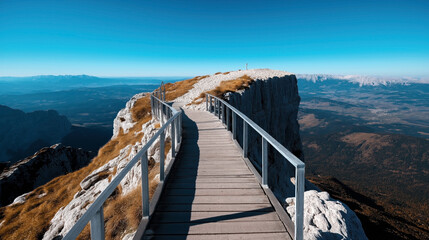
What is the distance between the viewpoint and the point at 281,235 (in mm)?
3963

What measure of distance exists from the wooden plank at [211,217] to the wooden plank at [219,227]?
118mm

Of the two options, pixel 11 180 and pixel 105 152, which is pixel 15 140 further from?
pixel 105 152

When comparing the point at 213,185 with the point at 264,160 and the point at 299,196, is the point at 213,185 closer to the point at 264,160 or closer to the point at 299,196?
the point at 264,160

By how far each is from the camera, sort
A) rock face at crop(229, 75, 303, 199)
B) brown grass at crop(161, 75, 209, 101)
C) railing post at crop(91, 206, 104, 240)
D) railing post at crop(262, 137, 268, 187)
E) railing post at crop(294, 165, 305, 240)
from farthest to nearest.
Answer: brown grass at crop(161, 75, 209, 101), rock face at crop(229, 75, 303, 199), railing post at crop(262, 137, 268, 187), railing post at crop(294, 165, 305, 240), railing post at crop(91, 206, 104, 240)

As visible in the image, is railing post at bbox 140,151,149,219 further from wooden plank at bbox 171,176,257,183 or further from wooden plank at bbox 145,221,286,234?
wooden plank at bbox 171,176,257,183

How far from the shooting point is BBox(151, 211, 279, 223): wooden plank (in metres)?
4.42

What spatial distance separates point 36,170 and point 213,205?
39.1 m

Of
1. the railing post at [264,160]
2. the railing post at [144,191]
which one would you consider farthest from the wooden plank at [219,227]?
the railing post at [264,160]

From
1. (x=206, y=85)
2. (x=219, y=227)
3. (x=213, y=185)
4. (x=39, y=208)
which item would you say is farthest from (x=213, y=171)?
(x=206, y=85)

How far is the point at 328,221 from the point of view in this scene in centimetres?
596

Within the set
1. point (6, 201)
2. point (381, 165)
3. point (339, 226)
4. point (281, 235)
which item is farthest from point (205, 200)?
point (381, 165)

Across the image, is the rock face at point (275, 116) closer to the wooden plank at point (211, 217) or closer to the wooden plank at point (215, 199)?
the wooden plank at point (215, 199)

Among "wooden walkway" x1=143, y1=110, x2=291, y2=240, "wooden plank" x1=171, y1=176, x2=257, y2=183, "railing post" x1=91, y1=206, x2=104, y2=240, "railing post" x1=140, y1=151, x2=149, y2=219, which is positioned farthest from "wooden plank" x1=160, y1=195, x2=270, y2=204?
"railing post" x1=91, y1=206, x2=104, y2=240

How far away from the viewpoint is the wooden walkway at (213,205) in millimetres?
4074
